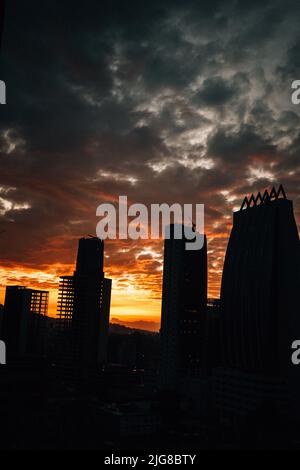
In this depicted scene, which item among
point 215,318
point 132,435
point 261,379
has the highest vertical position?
point 215,318

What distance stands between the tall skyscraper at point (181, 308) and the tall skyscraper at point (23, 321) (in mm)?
46696

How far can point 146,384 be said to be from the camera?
130375 millimetres

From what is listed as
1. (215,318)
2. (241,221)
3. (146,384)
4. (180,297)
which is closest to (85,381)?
(146,384)

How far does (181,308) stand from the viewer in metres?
132

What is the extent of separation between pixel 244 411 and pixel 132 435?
2554cm

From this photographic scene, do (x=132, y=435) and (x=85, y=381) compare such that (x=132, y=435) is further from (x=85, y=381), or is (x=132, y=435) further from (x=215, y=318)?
(x=215, y=318)

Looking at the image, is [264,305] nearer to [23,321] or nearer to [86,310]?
[86,310]

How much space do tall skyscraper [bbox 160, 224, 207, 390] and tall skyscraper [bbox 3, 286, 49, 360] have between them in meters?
46.7

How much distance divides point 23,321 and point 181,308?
53829mm

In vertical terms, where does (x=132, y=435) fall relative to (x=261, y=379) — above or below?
below

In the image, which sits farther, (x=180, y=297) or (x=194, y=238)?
(x=194, y=238)

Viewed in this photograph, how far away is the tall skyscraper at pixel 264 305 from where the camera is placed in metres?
79.0

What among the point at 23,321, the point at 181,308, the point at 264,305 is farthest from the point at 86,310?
the point at 264,305

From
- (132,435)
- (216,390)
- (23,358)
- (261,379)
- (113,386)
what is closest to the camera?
(132,435)
